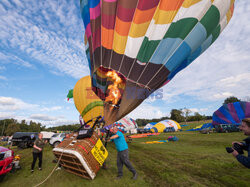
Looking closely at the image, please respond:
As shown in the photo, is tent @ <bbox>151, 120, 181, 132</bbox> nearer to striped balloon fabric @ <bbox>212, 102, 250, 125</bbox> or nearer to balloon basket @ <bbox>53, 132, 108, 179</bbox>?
striped balloon fabric @ <bbox>212, 102, 250, 125</bbox>

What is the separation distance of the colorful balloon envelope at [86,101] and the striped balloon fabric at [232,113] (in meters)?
16.5

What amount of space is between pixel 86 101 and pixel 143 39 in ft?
24.3

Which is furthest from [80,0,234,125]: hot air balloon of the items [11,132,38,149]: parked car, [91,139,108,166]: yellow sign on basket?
[11,132,38,149]: parked car

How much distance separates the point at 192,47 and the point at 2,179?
7230 mm

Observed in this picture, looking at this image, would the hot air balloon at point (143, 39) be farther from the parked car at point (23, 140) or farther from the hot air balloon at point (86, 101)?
the parked car at point (23, 140)

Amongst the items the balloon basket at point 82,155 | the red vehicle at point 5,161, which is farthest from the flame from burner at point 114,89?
the red vehicle at point 5,161

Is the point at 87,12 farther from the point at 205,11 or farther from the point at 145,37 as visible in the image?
the point at 205,11

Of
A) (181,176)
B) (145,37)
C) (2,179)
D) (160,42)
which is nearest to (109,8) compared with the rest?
(145,37)

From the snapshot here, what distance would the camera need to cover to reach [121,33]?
13.7 ft

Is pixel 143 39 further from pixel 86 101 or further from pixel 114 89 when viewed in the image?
pixel 86 101

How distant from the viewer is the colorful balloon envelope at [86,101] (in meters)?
9.75

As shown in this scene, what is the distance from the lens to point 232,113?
1594 cm

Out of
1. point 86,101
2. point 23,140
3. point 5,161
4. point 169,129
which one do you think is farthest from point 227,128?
point 23,140

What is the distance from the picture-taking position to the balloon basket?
3.12m
